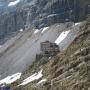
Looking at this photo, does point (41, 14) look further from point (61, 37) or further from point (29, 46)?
point (61, 37)

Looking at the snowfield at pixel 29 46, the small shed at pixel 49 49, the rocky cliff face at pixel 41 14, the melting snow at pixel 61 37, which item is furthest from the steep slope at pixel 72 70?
the rocky cliff face at pixel 41 14

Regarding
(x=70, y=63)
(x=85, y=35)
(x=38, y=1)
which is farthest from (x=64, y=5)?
(x=70, y=63)

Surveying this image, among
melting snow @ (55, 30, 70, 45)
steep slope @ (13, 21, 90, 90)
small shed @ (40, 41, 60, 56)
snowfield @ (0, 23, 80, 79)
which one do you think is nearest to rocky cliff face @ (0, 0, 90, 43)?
snowfield @ (0, 23, 80, 79)

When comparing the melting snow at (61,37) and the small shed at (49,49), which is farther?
the melting snow at (61,37)

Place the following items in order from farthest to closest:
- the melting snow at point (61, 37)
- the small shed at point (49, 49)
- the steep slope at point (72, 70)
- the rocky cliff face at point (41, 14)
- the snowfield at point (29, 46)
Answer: the rocky cliff face at point (41, 14)
the melting snow at point (61, 37)
the snowfield at point (29, 46)
the small shed at point (49, 49)
the steep slope at point (72, 70)

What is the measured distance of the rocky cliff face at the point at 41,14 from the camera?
147m

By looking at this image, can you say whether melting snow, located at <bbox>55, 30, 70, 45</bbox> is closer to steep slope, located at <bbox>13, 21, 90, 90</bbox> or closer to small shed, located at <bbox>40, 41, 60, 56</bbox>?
small shed, located at <bbox>40, 41, 60, 56</bbox>

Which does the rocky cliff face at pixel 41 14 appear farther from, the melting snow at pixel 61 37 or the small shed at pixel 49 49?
the small shed at pixel 49 49

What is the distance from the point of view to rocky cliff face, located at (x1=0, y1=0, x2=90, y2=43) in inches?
5802

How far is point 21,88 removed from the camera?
214ft

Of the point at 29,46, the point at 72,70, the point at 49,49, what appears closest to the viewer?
the point at 72,70

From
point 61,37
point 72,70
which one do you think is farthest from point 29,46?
point 72,70

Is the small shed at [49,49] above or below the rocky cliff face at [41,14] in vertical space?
above

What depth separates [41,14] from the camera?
162000 millimetres
